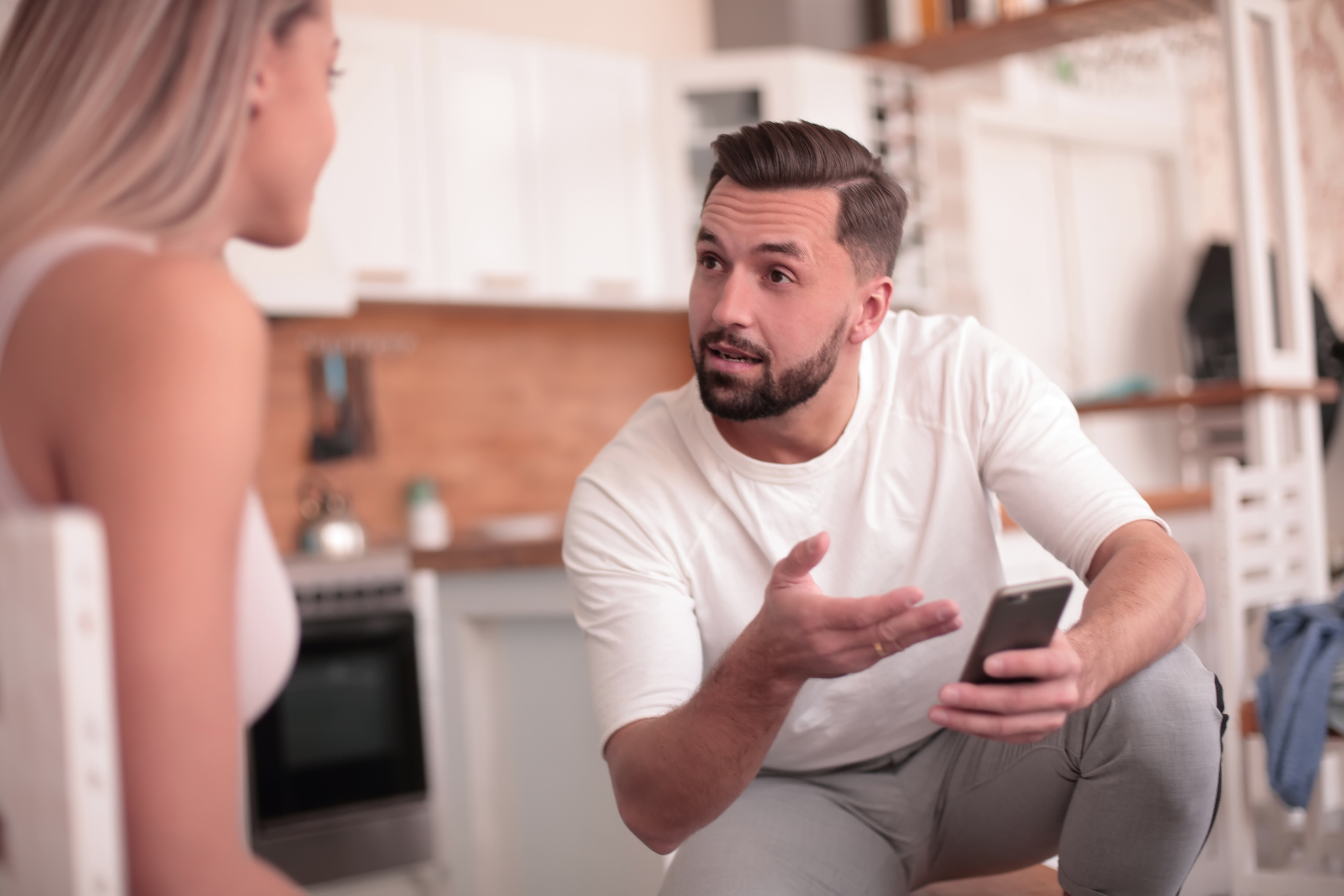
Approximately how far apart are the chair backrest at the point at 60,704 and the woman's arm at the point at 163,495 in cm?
2

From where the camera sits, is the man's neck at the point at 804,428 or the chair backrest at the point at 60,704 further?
the man's neck at the point at 804,428

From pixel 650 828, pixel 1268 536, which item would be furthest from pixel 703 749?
pixel 1268 536

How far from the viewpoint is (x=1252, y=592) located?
246cm

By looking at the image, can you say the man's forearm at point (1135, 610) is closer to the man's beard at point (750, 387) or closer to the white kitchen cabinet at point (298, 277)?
A: the man's beard at point (750, 387)

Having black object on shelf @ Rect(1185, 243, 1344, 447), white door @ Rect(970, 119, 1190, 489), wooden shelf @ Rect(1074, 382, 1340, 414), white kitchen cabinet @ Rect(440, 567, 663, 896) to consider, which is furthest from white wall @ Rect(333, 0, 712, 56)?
black object on shelf @ Rect(1185, 243, 1344, 447)

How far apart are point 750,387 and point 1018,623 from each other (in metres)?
0.46

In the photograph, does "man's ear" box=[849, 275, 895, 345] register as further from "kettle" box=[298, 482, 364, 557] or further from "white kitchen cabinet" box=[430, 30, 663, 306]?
"white kitchen cabinet" box=[430, 30, 663, 306]

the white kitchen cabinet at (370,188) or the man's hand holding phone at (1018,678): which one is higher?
the white kitchen cabinet at (370,188)

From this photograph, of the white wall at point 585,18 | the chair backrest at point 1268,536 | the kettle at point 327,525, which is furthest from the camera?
the white wall at point 585,18

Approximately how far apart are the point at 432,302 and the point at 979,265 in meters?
2.25

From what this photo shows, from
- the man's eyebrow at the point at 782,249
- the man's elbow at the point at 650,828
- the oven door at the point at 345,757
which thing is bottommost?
the oven door at the point at 345,757

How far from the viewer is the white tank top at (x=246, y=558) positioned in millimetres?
663

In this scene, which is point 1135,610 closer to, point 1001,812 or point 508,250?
point 1001,812

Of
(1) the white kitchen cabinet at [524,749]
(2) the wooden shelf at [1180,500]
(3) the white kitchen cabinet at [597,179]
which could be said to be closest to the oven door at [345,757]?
(1) the white kitchen cabinet at [524,749]
